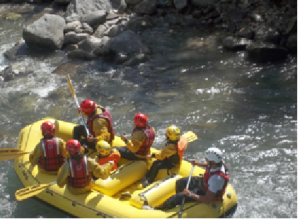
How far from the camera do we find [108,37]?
13.2 m

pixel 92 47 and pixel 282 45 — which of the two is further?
pixel 92 47

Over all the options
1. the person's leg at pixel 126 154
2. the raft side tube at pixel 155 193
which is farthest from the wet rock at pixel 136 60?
the raft side tube at pixel 155 193

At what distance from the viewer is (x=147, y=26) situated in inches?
562

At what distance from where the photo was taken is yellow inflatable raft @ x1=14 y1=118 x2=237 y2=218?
5.62m

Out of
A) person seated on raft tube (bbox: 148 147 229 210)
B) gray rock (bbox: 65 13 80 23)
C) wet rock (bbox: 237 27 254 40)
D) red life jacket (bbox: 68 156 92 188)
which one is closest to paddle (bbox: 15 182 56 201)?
red life jacket (bbox: 68 156 92 188)

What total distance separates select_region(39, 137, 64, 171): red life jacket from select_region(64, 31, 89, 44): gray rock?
7600 millimetres

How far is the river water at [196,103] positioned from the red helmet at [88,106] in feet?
5.20

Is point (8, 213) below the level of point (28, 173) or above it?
below

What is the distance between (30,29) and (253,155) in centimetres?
843

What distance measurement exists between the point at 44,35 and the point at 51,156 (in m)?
7.63

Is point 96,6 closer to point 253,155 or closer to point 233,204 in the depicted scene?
point 253,155

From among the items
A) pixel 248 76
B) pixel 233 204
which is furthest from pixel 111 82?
pixel 233 204

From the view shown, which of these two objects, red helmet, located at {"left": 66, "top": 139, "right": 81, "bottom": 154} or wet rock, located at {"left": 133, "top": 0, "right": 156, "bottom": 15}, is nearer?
red helmet, located at {"left": 66, "top": 139, "right": 81, "bottom": 154}

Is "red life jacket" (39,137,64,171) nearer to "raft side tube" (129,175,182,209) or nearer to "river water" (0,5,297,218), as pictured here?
"river water" (0,5,297,218)
